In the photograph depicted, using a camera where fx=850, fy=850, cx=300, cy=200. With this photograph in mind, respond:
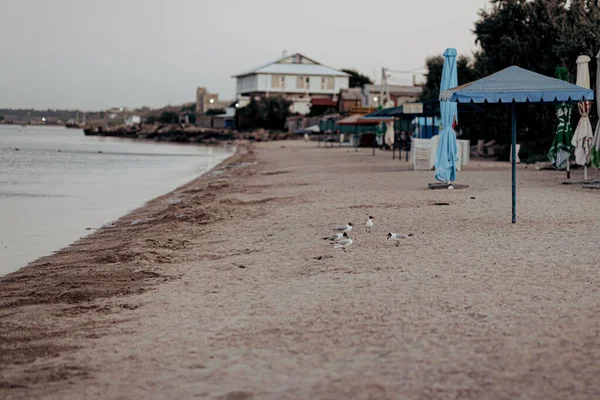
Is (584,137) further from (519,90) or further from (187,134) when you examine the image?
(187,134)

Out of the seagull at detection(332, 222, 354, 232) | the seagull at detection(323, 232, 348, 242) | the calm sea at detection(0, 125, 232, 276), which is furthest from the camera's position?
the calm sea at detection(0, 125, 232, 276)

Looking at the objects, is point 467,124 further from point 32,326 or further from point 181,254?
point 32,326

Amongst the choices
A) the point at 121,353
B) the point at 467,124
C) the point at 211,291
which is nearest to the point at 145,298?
the point at 211,291

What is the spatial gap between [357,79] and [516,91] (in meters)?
110

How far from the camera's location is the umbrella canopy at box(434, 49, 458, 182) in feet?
58.6

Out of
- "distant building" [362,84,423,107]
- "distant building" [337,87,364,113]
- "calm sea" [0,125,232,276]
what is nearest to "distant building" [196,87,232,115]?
"distant building" [337,87,364,113]

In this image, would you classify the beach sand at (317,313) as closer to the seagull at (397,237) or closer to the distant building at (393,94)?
the seagull at (397,237)

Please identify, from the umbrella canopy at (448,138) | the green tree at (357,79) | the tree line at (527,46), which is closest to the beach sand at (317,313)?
the umbrella canopy at (448,138)

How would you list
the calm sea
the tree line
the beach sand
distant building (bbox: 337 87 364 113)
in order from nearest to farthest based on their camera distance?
the beach sand → the calm sea → the tree line → distant building (bbox: 337 87 364 113)

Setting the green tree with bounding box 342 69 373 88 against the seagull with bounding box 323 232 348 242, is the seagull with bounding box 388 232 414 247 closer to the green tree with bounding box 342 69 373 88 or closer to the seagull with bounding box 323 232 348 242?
the seagull with bounding box 323 232 348 242

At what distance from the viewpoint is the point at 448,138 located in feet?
59.1

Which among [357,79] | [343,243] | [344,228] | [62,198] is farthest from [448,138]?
[357,79]

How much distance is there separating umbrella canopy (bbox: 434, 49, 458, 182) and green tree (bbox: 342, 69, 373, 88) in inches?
3959

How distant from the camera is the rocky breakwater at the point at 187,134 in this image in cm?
8990
